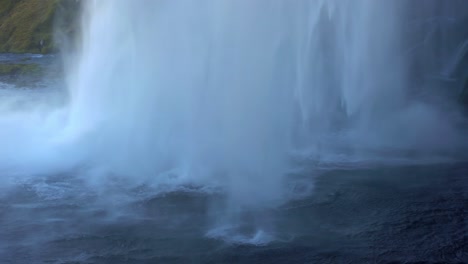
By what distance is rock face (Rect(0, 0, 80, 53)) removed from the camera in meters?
55.0

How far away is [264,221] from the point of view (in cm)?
1605

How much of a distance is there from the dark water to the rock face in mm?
37901

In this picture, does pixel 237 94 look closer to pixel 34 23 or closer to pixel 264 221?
pixel 264 221

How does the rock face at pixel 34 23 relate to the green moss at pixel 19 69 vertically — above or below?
above

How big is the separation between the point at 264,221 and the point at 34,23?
159 ft

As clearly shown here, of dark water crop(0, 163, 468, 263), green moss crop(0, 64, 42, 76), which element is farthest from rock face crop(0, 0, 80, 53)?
dark water crop(0, 163, 468, 263)

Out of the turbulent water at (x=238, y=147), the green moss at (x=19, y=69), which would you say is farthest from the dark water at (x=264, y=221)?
the green moss at (x=19, y=69)

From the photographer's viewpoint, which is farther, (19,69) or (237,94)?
(19,69)

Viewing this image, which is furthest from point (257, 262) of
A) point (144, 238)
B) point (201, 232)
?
point (144, 238)

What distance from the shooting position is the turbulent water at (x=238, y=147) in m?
15.3

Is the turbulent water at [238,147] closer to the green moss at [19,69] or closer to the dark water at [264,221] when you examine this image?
the dark water at [264,221]

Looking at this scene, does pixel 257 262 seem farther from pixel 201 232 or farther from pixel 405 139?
pixel 405 139

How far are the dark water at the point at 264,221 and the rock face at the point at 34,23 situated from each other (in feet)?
124

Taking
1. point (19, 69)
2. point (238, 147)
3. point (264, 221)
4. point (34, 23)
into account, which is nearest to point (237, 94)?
point (238, 147)
